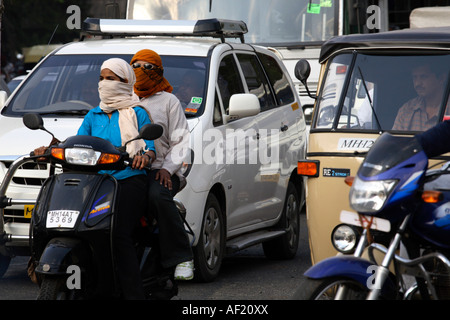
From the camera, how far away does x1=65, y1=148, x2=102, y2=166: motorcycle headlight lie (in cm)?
541

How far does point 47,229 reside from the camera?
17.5 ft

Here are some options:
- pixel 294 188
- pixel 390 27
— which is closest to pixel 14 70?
pixel 390 27

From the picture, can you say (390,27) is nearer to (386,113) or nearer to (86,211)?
(386,113)

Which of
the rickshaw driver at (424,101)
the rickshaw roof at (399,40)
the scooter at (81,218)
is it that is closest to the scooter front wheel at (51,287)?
the scooter at (81,218)

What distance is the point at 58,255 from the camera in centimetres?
521

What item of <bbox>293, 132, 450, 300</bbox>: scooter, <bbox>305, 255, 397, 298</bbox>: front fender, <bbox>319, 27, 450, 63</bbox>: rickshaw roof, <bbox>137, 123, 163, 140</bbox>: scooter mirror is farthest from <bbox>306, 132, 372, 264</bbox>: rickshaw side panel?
<bbox>305, 255, 397, 298</bbox>: front fender

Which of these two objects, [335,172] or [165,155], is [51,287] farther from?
[335,172]

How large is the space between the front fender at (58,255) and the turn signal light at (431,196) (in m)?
1.92

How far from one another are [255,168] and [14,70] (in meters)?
30.7

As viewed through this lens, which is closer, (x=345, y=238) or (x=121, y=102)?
(x=345, y=238)

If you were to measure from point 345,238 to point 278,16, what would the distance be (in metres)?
10.1

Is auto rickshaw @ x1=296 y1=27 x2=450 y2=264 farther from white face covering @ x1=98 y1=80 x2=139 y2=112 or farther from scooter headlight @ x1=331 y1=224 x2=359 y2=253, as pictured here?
scooter headlight @ x1=331 y1=224 x2=359 y2=253

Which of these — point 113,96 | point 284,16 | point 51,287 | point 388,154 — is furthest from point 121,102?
point 284,16

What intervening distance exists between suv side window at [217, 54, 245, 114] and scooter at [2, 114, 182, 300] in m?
3.34
